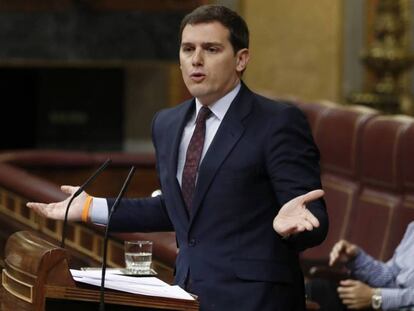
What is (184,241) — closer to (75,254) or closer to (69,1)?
(75,254)

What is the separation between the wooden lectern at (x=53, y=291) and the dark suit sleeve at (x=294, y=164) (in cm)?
28

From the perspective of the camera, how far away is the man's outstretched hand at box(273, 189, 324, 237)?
2.25 metres

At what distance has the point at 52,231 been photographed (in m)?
5.09

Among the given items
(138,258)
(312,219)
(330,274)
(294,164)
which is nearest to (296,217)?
(312,219)

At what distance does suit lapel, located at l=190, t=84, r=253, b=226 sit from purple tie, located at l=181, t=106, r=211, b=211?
0.11ft

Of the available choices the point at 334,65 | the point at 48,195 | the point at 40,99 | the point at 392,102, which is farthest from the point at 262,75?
the point at 48,195

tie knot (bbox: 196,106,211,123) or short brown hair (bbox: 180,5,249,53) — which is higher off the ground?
short brown hair (bbox: 180,5,249,53)

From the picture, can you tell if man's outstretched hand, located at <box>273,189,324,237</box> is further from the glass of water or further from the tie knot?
the glass of water

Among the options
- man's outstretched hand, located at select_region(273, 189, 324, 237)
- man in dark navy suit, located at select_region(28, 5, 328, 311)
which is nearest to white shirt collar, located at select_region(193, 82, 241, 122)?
man in dark navy suit, located at select_region(28, 5, 328, 311)

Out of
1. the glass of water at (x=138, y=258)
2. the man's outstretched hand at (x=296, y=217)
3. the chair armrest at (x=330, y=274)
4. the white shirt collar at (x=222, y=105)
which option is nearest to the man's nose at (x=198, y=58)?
the white shirt collar at (x=222, y=105)

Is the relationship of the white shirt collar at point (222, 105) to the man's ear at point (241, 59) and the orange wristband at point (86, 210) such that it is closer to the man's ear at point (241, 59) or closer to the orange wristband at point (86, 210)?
the man's ear at point (241, 59)

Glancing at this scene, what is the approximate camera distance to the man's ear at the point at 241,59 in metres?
2.53

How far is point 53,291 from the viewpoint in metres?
2.23

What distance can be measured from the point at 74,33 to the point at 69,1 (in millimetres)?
217
